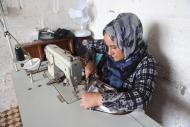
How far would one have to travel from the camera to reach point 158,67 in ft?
4.54

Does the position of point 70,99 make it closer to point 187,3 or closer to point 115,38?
point 115,38

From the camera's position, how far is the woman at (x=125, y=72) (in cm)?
93

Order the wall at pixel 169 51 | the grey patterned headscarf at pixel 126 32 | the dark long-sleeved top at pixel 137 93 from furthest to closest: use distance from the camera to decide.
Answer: the wall at pixel 169 51
the grey patterned headscarf at pixel 126 32
the dark long-sleeved top at pixel 137 93

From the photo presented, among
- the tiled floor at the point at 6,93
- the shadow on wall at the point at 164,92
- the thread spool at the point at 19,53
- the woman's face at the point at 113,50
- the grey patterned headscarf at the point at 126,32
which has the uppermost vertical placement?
the grey patterned headscarf at the point at 126,32

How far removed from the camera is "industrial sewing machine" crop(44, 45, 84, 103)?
108 cm

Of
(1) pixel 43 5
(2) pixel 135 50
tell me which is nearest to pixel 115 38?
(2) pixel 135 50

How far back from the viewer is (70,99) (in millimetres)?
1125

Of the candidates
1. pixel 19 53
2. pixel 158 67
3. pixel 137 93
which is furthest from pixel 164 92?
pixel 19 53

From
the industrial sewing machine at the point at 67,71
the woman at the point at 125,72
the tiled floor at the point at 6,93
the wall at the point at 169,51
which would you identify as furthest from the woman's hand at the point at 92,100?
the tiled floor at the point at 6,93

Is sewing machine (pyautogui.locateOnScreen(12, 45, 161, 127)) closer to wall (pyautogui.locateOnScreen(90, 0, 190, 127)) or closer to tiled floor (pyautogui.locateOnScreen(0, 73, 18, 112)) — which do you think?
wall (pyautogui.locateOnScreen(90, 0, 190, 127))

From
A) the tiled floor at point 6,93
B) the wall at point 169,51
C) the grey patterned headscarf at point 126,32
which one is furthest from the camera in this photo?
the tiled floor at point 6,93

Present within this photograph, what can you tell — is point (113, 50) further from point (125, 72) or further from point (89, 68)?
point (89, 68)

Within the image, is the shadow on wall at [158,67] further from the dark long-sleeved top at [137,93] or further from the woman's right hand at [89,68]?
the woman's right hand at [89,68]

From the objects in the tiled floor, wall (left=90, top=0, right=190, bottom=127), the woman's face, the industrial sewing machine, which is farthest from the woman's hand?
the tiled floor
